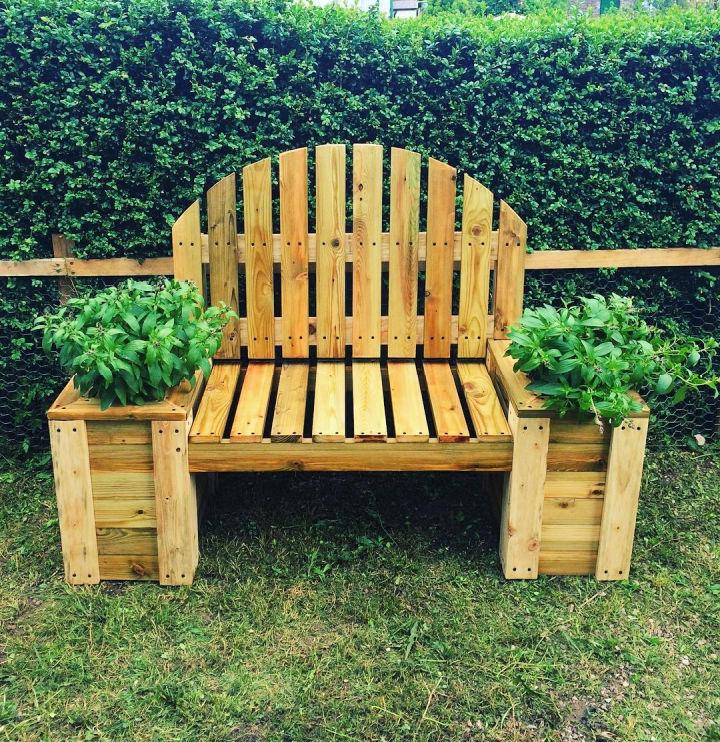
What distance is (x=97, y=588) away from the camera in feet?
10.1

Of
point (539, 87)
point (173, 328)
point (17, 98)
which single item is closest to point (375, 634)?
point (173, 328)

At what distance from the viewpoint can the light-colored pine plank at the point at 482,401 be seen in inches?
120

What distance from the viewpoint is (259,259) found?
137 inches

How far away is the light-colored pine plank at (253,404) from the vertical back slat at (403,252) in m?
0.58

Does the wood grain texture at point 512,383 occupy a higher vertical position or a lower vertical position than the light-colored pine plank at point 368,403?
higher

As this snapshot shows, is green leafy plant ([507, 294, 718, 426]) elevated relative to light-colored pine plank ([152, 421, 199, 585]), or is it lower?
elevated

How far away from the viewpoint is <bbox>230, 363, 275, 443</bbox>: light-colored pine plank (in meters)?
3.00

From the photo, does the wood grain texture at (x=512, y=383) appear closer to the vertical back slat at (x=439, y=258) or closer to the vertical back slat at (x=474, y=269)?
the vertical back slat at (x=474, y=269)

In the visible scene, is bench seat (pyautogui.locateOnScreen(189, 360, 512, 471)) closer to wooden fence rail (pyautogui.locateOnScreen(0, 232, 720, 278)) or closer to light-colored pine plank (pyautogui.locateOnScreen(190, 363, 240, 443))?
light-colored pine plank (pyautogui.locateOnScreen(190, 363, 240, 443))

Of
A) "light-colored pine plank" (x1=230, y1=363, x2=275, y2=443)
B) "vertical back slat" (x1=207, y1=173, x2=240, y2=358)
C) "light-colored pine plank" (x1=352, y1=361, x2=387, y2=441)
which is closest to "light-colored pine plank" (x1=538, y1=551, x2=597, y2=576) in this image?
"light-colored pine plank" (x1=352, y1=361, x2=387, y2=441)

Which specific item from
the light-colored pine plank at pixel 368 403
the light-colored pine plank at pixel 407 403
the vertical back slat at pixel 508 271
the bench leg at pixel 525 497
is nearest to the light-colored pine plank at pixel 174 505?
the light-colored pine plank at pixel 368 403

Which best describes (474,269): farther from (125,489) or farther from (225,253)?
(125,489)

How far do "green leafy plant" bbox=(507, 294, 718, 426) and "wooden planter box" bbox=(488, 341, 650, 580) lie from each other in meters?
0.09

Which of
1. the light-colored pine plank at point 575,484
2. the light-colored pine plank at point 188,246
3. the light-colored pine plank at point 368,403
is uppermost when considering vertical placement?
the light-colored pine plank at point 188,246
